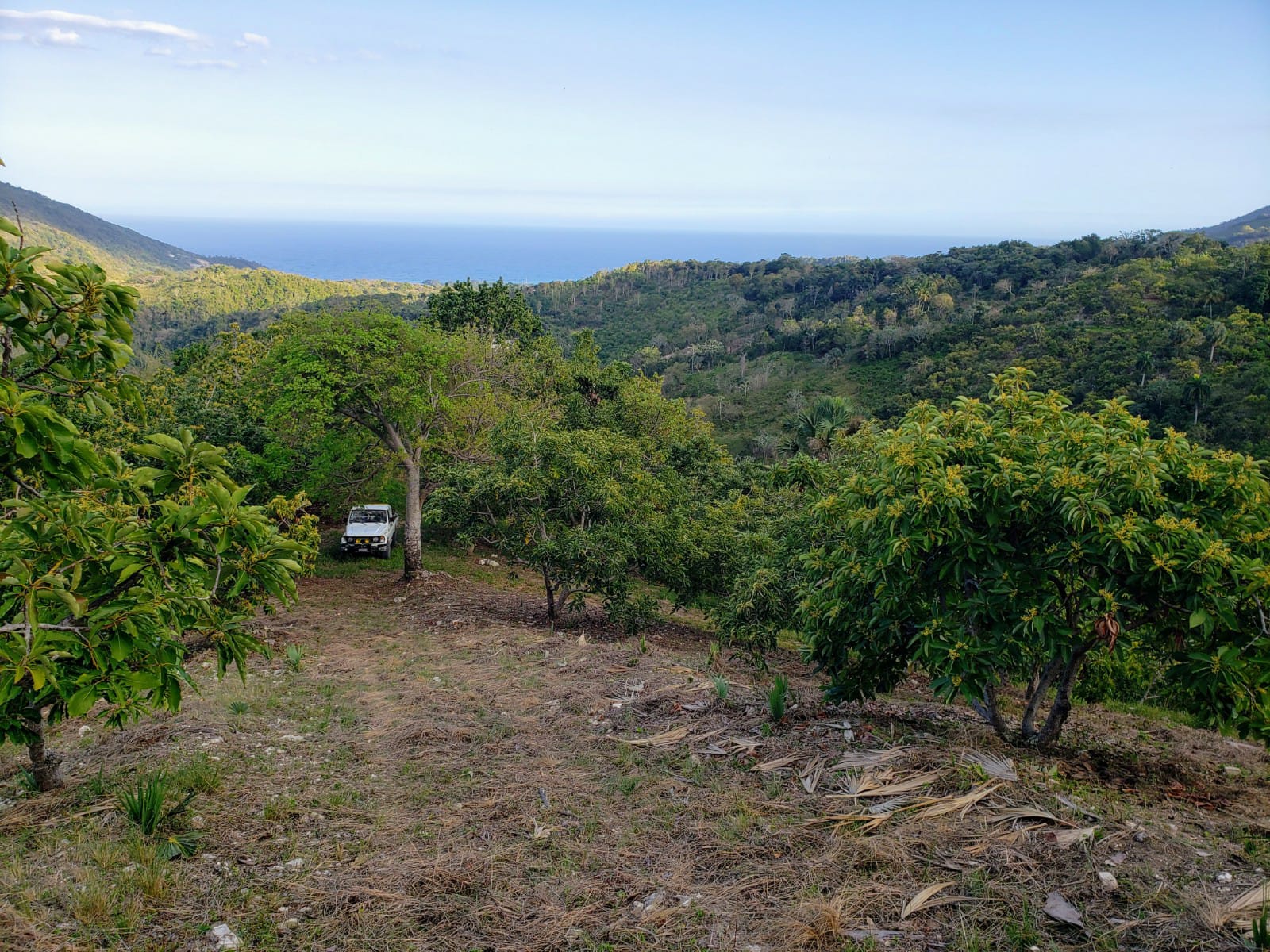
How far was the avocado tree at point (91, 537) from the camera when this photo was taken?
349cm

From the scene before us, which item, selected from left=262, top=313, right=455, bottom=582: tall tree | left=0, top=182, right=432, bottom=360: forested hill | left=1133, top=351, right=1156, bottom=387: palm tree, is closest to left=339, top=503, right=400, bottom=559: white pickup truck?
left=262, top=313, right=455, bottom=582: tall tree

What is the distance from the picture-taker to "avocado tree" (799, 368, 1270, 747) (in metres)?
5.36

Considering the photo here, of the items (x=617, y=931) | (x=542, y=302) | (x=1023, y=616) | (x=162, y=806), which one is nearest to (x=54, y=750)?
(x=162, y=806)

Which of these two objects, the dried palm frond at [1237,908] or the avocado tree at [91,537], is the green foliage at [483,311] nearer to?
the avocado tree at [91,537]

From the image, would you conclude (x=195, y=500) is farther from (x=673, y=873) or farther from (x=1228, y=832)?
(x=1228, y=832)

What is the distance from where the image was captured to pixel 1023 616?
224 inches

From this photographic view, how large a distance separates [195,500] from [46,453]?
0.70 metres

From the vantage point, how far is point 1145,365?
142 ft

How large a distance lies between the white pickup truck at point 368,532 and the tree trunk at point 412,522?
229 centimetres

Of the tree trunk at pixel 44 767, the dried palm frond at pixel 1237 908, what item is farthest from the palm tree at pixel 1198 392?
the tree trunk at pixel 44 767

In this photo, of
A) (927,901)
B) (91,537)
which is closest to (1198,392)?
(927,901)

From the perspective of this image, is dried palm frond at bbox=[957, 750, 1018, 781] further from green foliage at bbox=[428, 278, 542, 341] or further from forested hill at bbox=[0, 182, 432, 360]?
forested hill at bbox=[0, 182, 432, 360]

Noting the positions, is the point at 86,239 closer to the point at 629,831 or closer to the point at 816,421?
the point at 816,421

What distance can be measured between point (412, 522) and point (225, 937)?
14.0m
